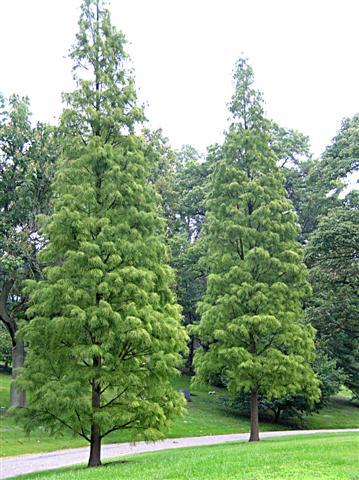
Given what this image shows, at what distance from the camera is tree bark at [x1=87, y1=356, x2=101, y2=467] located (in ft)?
37.2

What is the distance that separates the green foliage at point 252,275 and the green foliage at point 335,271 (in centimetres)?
427

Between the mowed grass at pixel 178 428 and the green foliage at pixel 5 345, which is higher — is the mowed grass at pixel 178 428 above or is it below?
below

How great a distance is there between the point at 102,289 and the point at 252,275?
263 inches

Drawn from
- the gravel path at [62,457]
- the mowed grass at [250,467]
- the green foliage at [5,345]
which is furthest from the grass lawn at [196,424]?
the mowed grass at [250,467]

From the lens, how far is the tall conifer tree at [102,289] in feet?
36.3

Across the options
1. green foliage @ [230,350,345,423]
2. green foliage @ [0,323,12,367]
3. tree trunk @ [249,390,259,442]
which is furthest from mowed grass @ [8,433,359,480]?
green foliage @ [0,323,12,367]

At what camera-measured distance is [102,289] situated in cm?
1120

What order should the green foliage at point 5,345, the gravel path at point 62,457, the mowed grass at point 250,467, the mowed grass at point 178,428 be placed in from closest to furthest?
1. the mowed grass at point 250,467
2. the gravel path at point 62,457
3. the mowed grass at point 178,428
4. the green foliage at point 5,345

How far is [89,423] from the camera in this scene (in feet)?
36.4

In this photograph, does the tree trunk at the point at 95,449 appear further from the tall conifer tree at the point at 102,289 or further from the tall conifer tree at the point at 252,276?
the tall conifer tree at the point at 252,276

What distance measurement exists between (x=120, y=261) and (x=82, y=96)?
14.9 feet

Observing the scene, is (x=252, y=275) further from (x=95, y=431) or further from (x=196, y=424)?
(x=196, y=424)

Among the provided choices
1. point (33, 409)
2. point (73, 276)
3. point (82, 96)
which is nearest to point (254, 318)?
point (73, 276)

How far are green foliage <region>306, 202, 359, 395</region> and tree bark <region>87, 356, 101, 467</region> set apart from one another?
1232 centimetres
